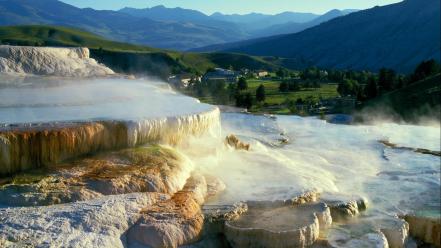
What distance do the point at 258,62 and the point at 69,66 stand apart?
4581 inches

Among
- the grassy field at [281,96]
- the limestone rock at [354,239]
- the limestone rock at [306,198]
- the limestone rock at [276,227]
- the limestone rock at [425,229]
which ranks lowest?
the grassy field at [281,96]

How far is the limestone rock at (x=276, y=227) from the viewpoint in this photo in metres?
12.1

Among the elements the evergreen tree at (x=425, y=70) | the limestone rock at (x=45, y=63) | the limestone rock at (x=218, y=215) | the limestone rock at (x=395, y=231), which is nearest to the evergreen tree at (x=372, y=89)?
the evergreen tree at (x=425, y=70)

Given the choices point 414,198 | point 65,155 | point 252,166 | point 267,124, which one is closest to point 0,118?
point 65,155

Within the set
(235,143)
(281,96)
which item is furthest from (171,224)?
(281,96)

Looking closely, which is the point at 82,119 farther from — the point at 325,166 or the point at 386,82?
the point at 386,82

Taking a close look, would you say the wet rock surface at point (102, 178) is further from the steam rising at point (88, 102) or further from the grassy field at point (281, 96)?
the grassy field at point (281, 96)

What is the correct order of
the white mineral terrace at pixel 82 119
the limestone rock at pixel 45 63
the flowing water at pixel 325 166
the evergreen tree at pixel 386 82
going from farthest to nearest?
the evergreen tree at pixel 386 82
the limestone rock at pixel 45 63
the flowing water at pixel 325 166
the white mineral terrace at pixel 82 119

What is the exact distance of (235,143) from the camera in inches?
760

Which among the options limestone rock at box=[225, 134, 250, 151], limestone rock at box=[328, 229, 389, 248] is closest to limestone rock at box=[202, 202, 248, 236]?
limestone rock at box=[328, 229, 389, 248]

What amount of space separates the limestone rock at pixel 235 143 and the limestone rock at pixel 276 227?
548cm

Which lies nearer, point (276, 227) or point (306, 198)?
point (276, 227)

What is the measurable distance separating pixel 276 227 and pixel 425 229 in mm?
5403

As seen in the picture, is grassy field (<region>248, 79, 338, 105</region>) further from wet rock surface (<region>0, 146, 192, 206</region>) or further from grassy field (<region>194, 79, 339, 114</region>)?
wet rock surface (<region>0, 146, 192, 206</region>)
